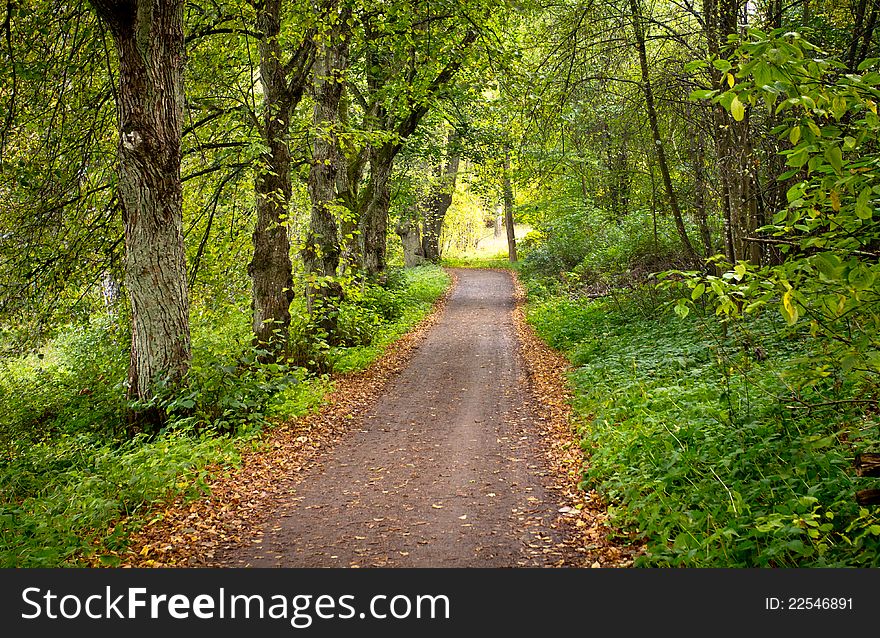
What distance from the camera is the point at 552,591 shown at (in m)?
4.37

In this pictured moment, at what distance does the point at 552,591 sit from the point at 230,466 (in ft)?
14.8

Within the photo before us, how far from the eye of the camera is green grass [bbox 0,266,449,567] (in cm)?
568

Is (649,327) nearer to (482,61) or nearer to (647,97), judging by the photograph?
(647,97)

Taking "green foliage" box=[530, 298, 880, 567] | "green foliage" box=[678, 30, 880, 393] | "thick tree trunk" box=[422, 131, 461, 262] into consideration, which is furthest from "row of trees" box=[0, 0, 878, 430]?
"thick tree trunk" box=[422, 131, 461, 262]

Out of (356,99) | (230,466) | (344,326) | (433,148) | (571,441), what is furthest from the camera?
(433,148)

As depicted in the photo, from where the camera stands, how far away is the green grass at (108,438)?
5684 millimetres

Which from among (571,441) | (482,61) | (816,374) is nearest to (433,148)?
(482,61)

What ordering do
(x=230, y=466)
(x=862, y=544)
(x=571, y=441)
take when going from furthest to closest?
(x=571, y=441) < (x=230, y=466) < (x=862, y=544)

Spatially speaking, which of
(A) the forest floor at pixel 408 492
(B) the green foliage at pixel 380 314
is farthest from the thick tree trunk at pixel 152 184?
(B) the green foliage at pixel 380 314

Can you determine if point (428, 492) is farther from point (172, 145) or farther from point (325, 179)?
point (325, 179)

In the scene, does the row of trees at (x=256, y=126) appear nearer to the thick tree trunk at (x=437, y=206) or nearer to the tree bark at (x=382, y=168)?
the tree bark at (x=382, y=168)

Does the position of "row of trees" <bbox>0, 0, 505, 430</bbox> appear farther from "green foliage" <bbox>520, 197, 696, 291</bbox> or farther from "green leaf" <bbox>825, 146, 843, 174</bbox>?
"green leaf" <bbox>825, 146, 843, 174</bbox>

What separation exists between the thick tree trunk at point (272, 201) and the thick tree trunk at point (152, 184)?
2309 mm

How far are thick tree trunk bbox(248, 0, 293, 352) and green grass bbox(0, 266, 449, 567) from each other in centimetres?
88
